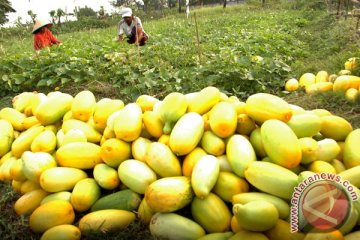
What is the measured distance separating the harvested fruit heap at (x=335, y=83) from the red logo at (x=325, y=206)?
9.47ft

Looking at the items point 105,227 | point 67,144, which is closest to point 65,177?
point 67,144

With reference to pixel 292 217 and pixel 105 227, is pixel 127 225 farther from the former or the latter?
pixel 292 217

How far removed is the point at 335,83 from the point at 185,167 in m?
3.21

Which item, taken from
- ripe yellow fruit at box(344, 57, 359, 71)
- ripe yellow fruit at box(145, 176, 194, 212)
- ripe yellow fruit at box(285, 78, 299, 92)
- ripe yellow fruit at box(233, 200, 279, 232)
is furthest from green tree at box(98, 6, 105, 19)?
ripe yellow fruit at box(233, 200, 279, 232)

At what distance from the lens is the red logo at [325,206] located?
5.57ft

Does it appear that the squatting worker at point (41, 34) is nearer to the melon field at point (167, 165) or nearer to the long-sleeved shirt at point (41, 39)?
the long-sleeved shirt at point (41, 39)

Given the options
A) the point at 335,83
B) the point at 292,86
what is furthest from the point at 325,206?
the point at 292,86

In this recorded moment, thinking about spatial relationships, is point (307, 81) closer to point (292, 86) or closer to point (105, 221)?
point (292, 86)

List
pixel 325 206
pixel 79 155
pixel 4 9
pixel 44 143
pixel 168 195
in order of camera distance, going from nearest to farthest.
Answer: pixel 325 206 → pixel 168 195 → pixel 79 155 → pixel 44 143 → pixel 4 9

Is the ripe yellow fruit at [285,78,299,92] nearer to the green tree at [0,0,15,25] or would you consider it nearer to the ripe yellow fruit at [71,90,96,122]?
the ripe yellow fruit at [71,90,96,122]

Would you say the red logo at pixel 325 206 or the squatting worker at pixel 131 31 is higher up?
the squatting worker at pixel 131 31

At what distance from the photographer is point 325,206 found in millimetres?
1717

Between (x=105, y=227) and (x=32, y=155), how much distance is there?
0.73m

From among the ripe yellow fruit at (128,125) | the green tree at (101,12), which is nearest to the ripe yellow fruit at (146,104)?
the ripe yellow fruit at (128,125)
